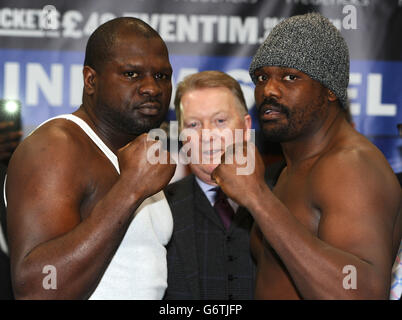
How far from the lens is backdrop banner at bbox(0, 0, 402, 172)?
2.58 m

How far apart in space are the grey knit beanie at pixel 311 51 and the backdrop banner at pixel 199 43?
0.97 metres

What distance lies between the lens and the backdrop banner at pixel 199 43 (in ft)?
8.48

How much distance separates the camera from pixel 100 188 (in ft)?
5.12

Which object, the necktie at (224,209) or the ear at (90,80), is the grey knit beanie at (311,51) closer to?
the ear at (90,80)

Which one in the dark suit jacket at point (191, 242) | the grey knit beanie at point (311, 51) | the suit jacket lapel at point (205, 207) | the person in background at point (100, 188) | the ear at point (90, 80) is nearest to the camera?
the person in background at point (100, 188)

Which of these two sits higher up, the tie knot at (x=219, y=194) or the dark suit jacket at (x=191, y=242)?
the tie knot at (x=219, y=194)

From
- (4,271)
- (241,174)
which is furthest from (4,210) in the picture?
(241,174)

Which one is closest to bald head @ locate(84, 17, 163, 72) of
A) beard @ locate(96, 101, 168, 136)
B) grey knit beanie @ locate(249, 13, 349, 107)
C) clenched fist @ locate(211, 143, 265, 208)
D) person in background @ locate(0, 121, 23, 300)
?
beard @ locate(96, 101, 168, 136)

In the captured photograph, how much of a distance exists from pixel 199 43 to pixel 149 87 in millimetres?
1041

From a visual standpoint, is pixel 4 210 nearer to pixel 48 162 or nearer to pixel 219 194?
pixel 219 194

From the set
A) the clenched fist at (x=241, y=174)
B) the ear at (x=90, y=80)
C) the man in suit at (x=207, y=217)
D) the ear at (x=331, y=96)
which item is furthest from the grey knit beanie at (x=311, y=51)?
the man in suit at (x=207, y=217)

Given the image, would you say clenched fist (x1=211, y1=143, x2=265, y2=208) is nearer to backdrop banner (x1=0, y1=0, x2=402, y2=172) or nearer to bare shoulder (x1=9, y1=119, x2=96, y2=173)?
bare shoulder (x1=9, y1=119, x2=96, y2=173)
